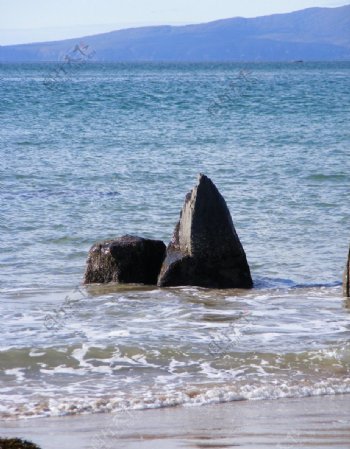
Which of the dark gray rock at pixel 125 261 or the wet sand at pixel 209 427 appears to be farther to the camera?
the dark gray rock at pixel 125 261

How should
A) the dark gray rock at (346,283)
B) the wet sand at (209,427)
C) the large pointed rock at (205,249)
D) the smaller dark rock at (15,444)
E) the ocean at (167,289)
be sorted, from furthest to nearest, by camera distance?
1. the large pointed rock at (205,249)
2. the dark gray rock at (346,283)
3. the ocean at (167,289)
4. the wet sand at (209,427)
5. the smaller dark rock at (15,444)

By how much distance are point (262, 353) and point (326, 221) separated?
7486 mm

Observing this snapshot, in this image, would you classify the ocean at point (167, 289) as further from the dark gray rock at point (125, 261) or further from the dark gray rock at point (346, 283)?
the dark gray rock at point (125, 261)

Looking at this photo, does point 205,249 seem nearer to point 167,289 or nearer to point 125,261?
point 167,289

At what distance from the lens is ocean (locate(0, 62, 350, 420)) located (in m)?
8.44

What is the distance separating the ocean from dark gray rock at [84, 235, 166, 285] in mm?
247

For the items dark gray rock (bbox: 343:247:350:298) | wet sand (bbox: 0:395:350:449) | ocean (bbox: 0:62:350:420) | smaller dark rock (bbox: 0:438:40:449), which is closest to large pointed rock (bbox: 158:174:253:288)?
ocean (bbox: 0:62:350:420)

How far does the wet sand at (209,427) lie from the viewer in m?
6.59

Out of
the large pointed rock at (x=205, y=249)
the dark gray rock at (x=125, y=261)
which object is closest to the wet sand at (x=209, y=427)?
the large pointed rock at (x=205, y=249)

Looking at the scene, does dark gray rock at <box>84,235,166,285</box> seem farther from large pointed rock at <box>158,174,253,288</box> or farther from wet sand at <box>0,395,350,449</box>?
wet sand at <box>0,395,350,449</box>

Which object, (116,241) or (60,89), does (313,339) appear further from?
(60,89)

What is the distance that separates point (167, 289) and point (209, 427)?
4.91 metres

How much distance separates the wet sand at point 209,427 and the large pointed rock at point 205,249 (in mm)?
4137

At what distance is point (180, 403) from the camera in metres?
7.79
